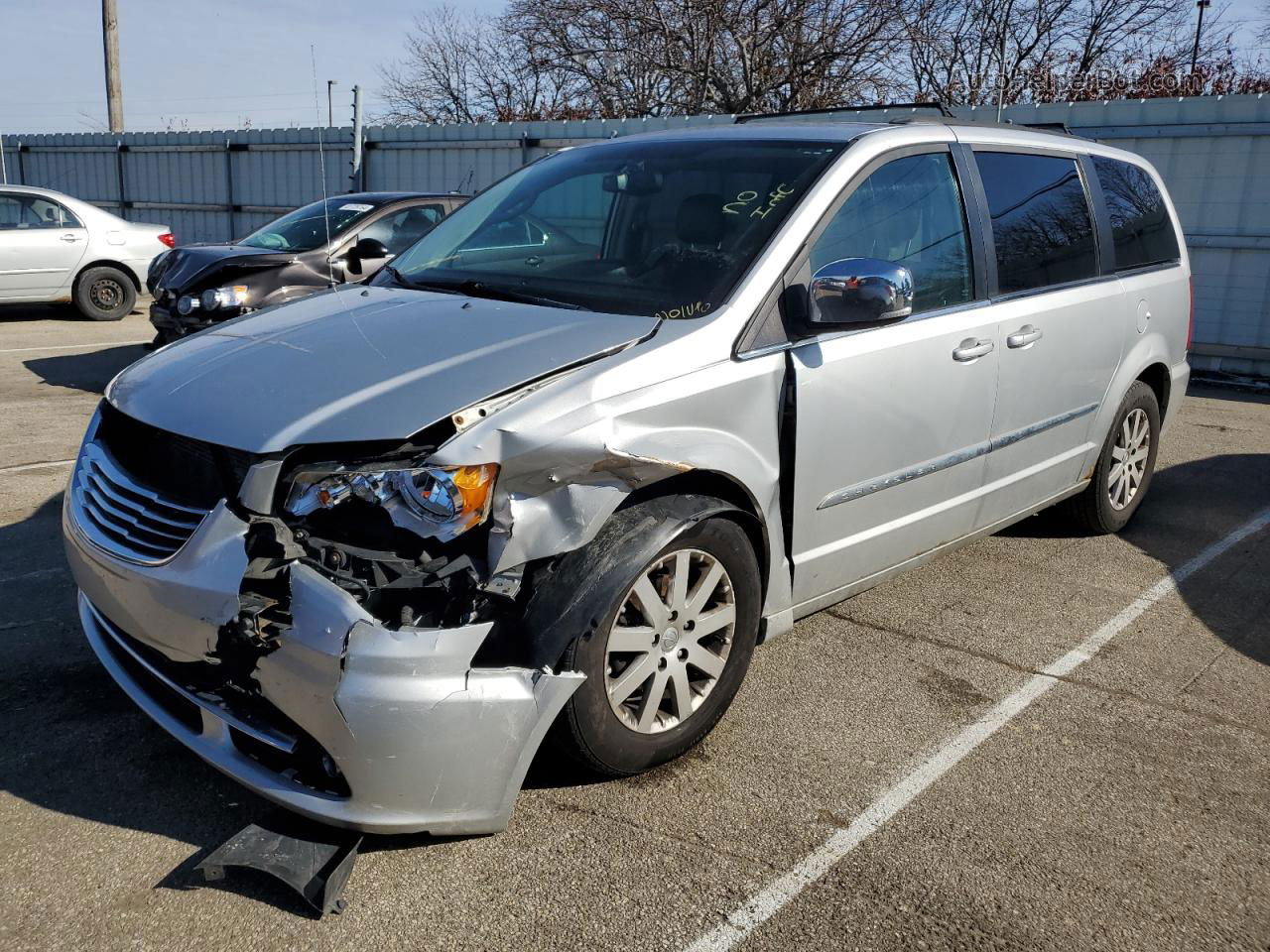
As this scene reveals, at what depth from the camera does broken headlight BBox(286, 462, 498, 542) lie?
2.59m

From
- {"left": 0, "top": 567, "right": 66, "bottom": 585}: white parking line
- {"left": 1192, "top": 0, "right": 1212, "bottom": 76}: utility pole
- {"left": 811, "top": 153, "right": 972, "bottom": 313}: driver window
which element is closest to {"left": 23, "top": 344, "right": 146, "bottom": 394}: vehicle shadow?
{"left": 0, "top": 567, "right": 66, "bottom": 585}: white parking line

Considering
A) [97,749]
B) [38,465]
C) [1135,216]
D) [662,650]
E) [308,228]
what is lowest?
[97,749]

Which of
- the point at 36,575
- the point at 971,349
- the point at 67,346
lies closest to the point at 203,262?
the point at 67,346

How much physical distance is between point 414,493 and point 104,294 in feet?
40.2

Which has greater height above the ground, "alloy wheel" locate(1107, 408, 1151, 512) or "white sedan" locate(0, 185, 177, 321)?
"white sedan" locate(0, 185, 177, 321)

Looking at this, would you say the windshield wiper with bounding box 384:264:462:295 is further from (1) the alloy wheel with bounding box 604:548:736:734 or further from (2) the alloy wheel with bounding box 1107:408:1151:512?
(2) the alloy wheel with bounding box 1107:408:1151:512

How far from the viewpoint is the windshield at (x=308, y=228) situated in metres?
8.91

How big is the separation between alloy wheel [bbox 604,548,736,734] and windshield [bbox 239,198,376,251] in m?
6.57

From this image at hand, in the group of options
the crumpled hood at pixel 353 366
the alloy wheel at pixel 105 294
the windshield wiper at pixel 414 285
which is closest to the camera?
the crumpled hood at pixel 353 366

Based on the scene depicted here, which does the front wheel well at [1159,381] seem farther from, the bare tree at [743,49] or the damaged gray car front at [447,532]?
the bare tree at [743,49]

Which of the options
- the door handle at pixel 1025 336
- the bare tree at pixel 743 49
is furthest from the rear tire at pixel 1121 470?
the bare tree at pixel 743 49

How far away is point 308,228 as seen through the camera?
9.27 meters

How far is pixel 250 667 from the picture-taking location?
2561 mm

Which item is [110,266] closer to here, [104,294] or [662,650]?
[104,294]
